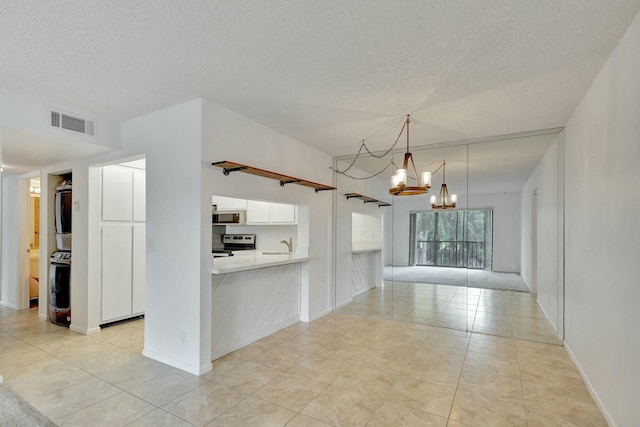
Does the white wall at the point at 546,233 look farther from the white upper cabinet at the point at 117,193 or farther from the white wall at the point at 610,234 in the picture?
the white upper cabinet at the point at 117,193

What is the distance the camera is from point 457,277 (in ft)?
14.8

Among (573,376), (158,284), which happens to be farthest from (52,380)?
(573,376)

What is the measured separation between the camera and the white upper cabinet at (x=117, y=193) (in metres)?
4.18

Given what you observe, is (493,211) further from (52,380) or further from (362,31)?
(52,380)

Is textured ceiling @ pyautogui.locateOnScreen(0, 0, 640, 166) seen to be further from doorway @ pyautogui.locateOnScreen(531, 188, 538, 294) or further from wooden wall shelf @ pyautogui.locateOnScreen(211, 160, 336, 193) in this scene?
doorway @ pyautogui.locateOnScreen(531, 188, 538, 294)

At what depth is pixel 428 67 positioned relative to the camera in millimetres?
2385

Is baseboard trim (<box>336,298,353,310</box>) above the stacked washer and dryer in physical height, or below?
below

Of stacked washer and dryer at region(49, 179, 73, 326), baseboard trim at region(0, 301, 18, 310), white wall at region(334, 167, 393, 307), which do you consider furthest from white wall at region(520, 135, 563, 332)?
baseboard trim at region(0, 301, 18, 310)

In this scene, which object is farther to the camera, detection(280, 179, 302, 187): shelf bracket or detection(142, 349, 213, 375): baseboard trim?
detection(280, 179, 302, 187): shelf bracket

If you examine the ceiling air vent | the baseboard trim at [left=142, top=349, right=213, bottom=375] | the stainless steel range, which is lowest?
the baseboard trim at [left=142, top=349, right=213, bottom=375]

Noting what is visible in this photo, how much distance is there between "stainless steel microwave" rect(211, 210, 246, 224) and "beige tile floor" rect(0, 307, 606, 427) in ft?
6.84

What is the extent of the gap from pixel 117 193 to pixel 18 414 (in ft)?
9.08

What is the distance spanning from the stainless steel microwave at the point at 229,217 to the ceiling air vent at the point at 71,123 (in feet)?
7.56

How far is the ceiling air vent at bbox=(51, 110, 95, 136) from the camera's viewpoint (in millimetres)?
3123
